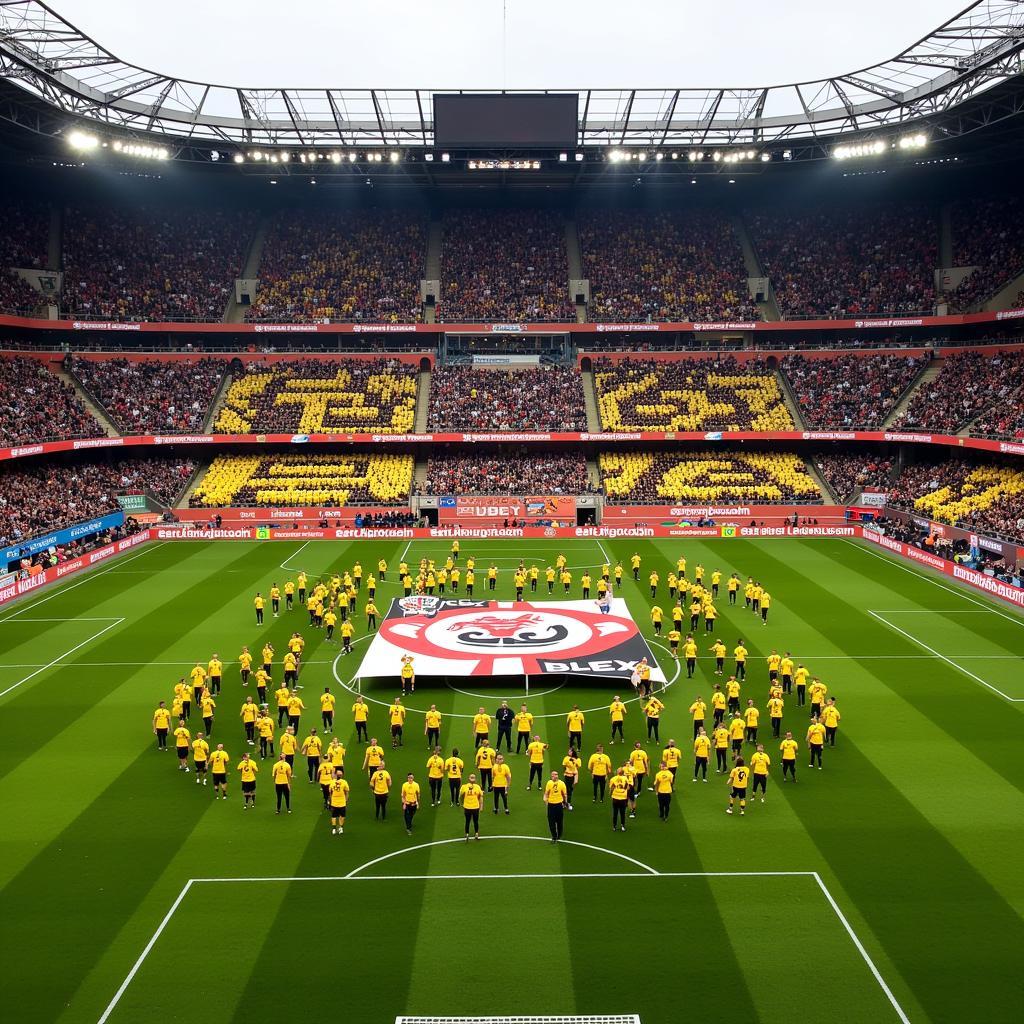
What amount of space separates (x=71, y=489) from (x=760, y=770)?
41830mm

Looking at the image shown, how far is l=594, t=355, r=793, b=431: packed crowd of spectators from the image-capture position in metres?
53.4

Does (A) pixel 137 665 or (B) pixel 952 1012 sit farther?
(A) pixel 137 665

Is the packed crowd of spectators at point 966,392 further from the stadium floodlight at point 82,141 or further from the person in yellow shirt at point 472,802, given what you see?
the stadium floodlight at point 82,141

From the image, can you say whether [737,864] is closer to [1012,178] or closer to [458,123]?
[458,123]

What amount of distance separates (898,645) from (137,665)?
2298 cm

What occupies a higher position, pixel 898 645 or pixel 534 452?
pixel 534 452

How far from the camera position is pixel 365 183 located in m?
59.2

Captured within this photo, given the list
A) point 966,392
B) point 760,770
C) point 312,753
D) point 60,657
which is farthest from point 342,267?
point 760,770

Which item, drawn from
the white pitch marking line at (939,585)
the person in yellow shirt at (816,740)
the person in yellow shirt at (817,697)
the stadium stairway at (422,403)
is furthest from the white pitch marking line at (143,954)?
the stadium stairway at (422,403)

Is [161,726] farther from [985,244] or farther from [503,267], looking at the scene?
[985,244]

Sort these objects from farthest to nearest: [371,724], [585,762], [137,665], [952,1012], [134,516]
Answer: [134,516] < [137,665] < [371,724] < [585,762] < [952,1012]

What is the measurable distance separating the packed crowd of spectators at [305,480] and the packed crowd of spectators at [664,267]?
1935 centimetres

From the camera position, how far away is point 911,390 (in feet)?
175

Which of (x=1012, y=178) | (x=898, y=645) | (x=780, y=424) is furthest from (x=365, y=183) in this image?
(x=898, y=645)
